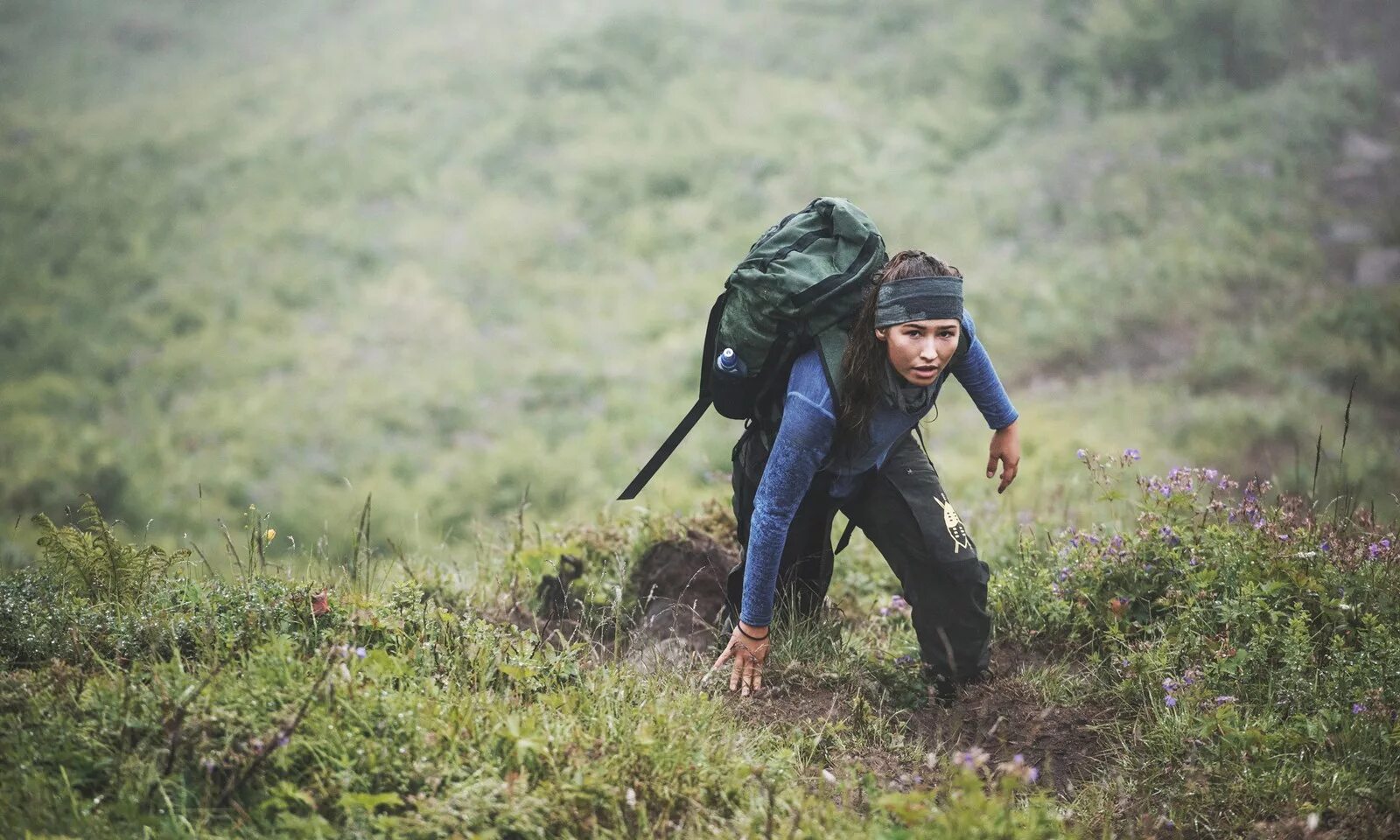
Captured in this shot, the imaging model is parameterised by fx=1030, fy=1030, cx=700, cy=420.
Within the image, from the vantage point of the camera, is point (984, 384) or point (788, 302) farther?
point (984, 384)

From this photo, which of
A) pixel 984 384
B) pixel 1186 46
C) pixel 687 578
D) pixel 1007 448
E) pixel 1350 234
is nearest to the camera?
pixel 984 384

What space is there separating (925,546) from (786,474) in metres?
0.65

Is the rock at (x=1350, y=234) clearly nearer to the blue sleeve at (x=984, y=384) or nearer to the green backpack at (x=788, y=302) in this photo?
the blue sleeve at (x=984, y=384)

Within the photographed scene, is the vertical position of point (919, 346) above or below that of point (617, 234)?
above

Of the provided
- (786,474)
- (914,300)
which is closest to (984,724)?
(786,474)

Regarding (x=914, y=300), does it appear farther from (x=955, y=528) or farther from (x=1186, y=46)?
(x=1186, y=46)

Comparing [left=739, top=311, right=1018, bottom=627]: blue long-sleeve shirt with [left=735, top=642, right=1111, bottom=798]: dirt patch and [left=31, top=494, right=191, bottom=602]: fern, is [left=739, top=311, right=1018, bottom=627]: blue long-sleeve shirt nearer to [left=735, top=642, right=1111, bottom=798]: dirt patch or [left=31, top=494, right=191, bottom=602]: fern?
[left=735, top=642, right=1111, bottom=798]: dirt patch

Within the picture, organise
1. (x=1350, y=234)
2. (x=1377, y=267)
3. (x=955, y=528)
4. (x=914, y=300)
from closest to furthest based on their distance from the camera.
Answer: (x=914, y=300)
(x=955, y=528)
(x=1377, y=267)
(x=1350, y=234)

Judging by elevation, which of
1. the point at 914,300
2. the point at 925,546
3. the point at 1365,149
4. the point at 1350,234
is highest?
the point at 1365,149

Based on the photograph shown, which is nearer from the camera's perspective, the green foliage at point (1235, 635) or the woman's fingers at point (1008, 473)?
the green foliage at point (1235, 635)

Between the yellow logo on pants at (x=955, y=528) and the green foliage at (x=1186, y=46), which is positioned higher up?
the green foliage at (x=1186, y=46)

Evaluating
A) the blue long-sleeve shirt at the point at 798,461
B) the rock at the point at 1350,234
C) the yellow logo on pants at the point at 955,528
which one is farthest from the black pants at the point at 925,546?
the rock at the point at 1350,234

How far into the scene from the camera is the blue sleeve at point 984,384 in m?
4.16

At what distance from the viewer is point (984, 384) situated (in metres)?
4.24
